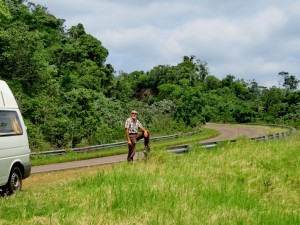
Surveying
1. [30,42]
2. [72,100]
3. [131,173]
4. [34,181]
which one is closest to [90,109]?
[72,100]

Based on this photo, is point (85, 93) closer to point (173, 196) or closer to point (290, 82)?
point (173, 196)

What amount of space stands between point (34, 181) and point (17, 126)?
4.55 m

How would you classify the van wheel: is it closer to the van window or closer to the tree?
→ the van window

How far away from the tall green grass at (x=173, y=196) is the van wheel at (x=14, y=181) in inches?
52.0

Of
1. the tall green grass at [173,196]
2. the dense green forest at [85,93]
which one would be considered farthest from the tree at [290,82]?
the tall green grass at [173,196]

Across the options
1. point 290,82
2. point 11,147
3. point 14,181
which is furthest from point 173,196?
point 290,82

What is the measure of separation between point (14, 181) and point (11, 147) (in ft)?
3.04

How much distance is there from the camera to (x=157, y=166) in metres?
12.7

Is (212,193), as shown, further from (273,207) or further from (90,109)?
(90,109)

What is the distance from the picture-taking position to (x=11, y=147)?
12.0m

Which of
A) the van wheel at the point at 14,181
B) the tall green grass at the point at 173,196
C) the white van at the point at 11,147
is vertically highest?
the white van at the point at 11,147

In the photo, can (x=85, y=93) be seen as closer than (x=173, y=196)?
No

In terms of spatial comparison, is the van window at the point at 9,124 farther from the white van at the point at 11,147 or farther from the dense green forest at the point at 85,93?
the dense green forest at the point at 85,93

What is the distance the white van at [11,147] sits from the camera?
1159cm
